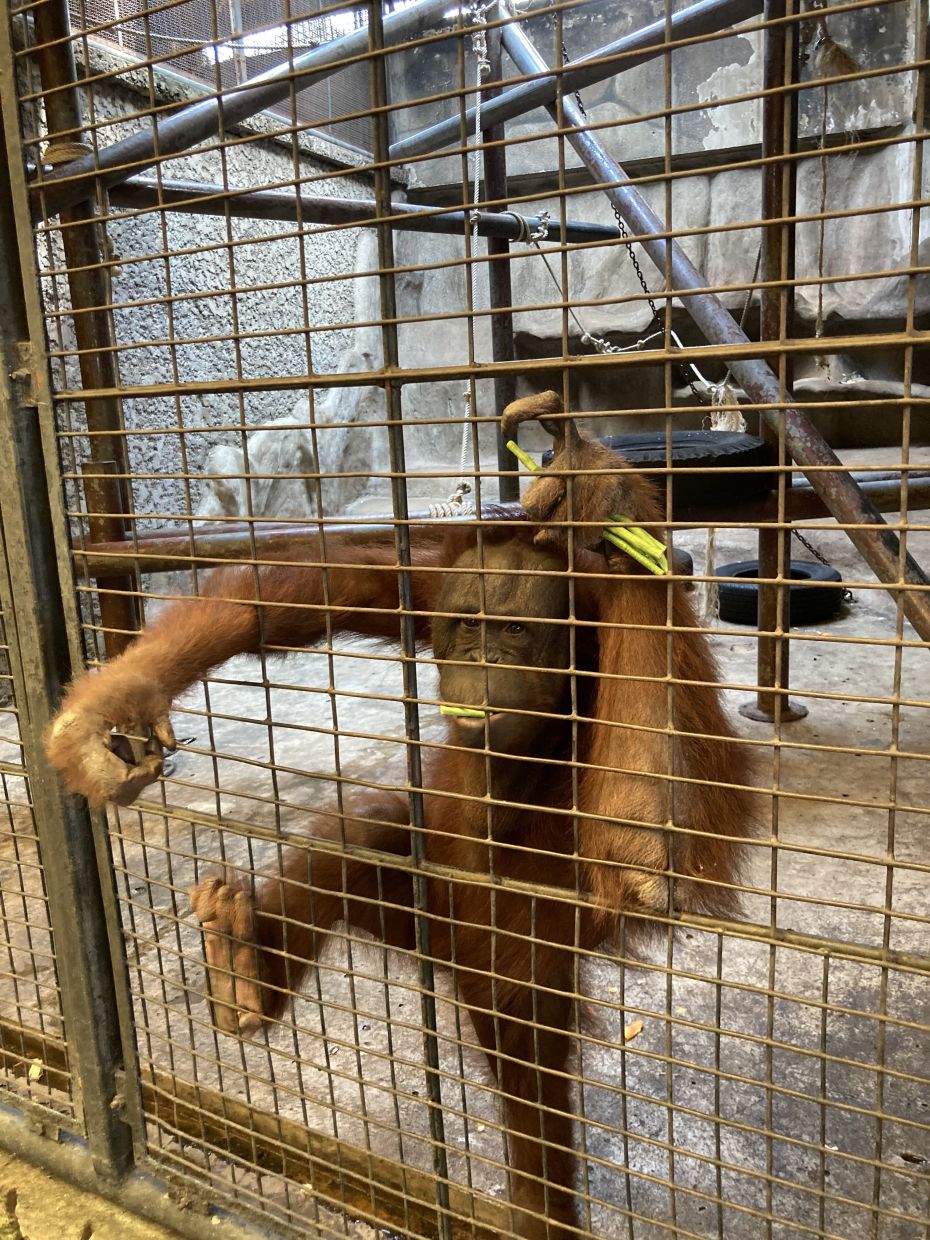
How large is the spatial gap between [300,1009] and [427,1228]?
28.0 inches

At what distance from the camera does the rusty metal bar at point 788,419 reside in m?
2.90

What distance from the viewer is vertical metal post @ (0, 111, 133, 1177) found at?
1.71m

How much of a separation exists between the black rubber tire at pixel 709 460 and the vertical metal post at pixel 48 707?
72.8 inches

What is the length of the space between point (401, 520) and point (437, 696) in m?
0.85

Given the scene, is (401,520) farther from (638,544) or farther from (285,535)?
(285,535)

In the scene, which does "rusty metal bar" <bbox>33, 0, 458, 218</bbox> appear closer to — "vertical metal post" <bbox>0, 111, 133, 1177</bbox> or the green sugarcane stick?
"vertical metal post" <bbox>0, 111, 133, 1177</bbox>

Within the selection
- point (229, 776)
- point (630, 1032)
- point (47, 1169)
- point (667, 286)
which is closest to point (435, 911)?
point (630, 1032)

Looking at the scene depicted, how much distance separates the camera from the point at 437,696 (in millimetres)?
2145

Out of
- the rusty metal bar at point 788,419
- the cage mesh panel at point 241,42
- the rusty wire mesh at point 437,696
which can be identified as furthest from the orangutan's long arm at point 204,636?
the cage mesh panel at point 241,42

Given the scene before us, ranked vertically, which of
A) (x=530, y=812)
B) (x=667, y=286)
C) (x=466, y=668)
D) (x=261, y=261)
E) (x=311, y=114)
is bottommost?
(x=530, y=812)

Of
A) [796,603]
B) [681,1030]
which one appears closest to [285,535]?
[681,1030]

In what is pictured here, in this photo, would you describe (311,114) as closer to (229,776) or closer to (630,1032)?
(229,776)

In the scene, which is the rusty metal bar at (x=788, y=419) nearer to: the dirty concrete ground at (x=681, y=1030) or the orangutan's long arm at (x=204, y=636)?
the dirty concrete ground at (x=681, y=1030)

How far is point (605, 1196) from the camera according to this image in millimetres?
1900
